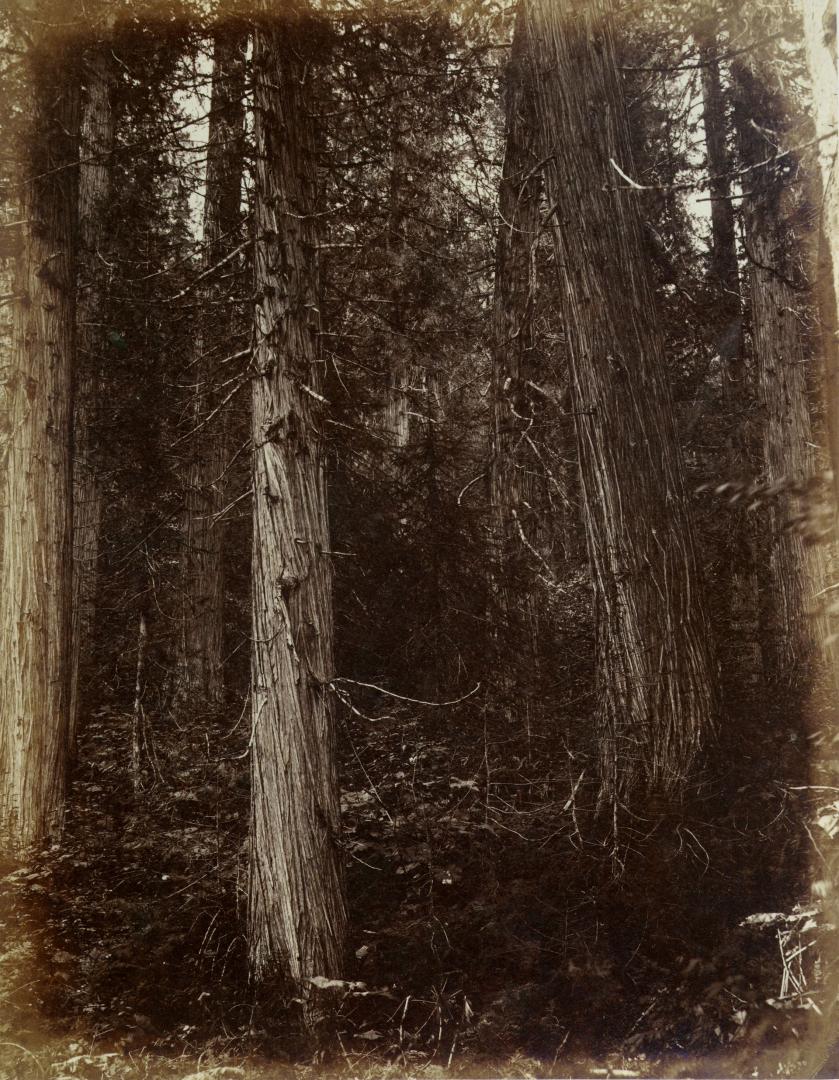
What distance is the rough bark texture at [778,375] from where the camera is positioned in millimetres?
3764

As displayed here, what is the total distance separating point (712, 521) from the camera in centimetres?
407

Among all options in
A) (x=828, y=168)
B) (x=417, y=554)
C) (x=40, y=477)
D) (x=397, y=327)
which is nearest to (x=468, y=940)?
(x=417, y=554)

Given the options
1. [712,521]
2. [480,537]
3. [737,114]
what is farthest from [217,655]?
[737,114]

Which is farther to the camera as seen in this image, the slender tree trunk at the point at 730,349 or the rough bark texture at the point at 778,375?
the slender tree trunk at the point at 730,349

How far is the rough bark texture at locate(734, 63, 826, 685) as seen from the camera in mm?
3764

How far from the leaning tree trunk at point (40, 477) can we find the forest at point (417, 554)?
0.03m

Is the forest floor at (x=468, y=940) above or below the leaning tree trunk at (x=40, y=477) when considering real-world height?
below

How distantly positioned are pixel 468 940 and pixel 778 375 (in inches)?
182

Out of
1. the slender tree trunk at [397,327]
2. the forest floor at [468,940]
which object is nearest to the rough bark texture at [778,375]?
the forest floor at [468,940]

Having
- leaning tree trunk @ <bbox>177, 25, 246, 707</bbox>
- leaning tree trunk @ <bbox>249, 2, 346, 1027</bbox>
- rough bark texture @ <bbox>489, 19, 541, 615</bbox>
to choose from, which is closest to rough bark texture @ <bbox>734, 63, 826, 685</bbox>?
rough bark texture @ <bbox>489, 19, 541, 615</bbox>

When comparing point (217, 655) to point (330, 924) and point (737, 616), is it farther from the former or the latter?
point (737, 616)

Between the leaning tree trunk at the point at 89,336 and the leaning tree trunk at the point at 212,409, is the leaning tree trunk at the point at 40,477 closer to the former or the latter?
the leaning tree trunk at the point at 89,336

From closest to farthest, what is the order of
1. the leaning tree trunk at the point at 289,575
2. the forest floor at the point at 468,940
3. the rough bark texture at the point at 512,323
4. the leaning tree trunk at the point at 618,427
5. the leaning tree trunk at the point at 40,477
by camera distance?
the forest floor at the point at 468,940 < the leaning tree trunk at the point at 289,575 < the leaning tree trunk at the point at 618,427 < the leaning tree trunk at the point at 40,477 < the rough bark texture at the point at 512,323

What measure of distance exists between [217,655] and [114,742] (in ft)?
3.49
